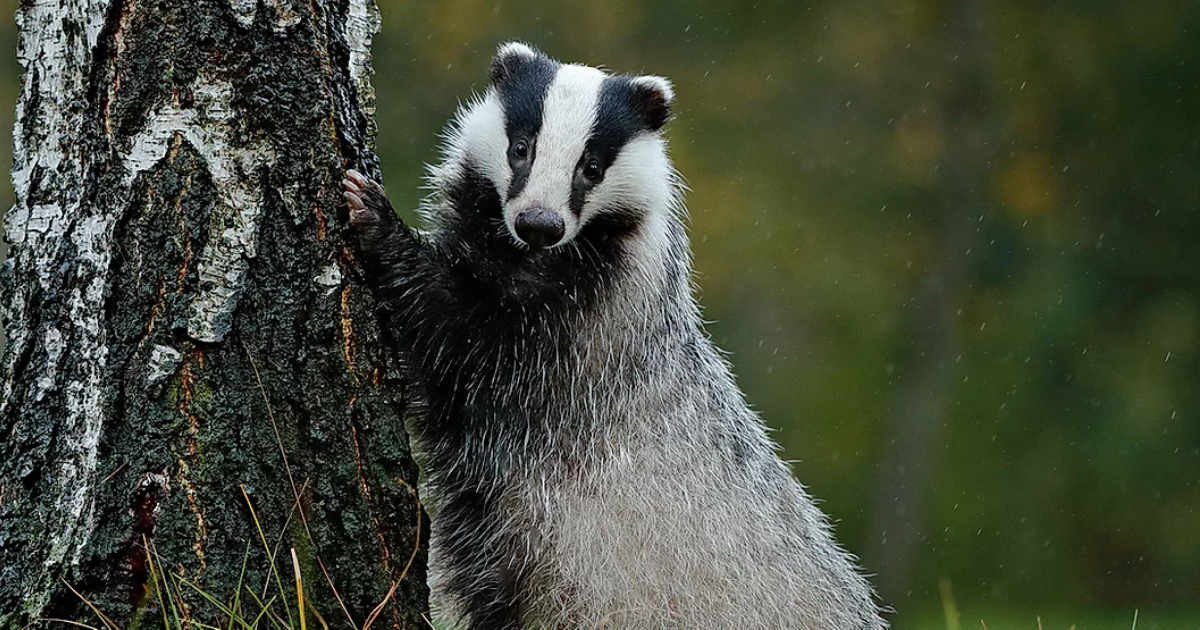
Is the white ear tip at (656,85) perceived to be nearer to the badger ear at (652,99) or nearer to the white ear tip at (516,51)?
the badger ear at (652,99)

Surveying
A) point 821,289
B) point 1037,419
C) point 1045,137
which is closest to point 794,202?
point 821,289

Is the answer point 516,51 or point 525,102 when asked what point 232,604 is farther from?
point 516,51

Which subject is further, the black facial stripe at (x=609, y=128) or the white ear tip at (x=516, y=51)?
the white ear tip at (x=516, y=51)

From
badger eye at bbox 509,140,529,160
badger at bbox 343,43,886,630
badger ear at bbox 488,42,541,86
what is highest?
badger ear at bbox 488,42,541,86

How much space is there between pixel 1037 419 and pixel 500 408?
10483 millimetres

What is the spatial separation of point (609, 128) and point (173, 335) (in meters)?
1.64

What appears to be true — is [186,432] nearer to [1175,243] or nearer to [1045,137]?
[1045,137]

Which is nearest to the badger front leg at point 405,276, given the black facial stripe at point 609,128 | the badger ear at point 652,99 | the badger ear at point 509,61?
the black facial stripe at point 609,128

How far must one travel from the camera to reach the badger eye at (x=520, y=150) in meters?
4.32

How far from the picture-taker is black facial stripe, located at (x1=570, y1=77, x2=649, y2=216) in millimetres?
4309

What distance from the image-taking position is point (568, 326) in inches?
173

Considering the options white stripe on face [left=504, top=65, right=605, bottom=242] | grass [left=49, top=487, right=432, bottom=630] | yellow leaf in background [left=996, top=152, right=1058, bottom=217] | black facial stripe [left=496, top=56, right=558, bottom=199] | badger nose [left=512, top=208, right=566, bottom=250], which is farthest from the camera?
yellow leaf in background [left=996, top=152, right=1058, bottom=217]

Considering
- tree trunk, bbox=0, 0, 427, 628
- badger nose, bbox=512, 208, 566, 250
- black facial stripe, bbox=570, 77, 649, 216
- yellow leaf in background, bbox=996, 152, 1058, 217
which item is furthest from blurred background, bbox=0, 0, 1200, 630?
tree trunk, bbox=0, 0, 427, 628

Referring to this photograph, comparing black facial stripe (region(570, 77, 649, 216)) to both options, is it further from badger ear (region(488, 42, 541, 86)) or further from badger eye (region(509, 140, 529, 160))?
badger ear (region(488, 42, 541, 86))
